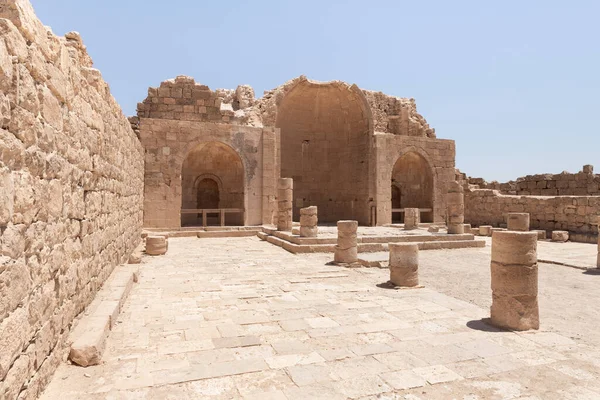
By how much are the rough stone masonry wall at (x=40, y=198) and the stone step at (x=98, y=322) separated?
0.40 feet

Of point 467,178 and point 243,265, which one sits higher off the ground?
point 467,178

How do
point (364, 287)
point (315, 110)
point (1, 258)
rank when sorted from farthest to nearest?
point (315, 110) → point (364, 287) → point (1, 258)

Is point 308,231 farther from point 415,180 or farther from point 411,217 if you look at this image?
point 415,180

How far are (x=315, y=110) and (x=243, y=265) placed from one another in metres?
13.4

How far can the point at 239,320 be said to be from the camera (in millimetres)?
5062

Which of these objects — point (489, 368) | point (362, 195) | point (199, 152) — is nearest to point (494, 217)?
point (362, 195)

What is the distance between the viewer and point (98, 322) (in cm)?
418

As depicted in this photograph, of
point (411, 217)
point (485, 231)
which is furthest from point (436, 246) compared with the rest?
point (485, 231)

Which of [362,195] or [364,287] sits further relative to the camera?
[362,195]

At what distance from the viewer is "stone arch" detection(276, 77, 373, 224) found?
19.9 meters

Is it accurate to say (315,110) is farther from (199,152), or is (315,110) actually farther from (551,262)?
(551,262)

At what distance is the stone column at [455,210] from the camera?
1351 centimetres

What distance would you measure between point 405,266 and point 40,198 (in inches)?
221

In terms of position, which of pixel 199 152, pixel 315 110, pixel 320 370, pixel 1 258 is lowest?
pixel 320 370
